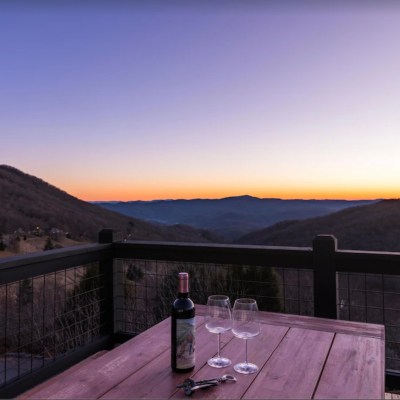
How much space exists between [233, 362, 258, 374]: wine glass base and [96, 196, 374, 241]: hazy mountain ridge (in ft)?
36.0

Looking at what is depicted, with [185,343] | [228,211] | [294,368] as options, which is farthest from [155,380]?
[228,211]

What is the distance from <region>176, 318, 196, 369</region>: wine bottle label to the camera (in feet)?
3.64

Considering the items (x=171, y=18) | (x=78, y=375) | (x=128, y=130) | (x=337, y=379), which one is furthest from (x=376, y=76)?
(x=78, y=375)

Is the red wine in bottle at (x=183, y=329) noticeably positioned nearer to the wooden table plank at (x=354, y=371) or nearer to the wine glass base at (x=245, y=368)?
the wine glass base at (x=245, y=368)

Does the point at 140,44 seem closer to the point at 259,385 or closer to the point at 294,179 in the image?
the point at 259,385

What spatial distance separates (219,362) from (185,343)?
0.16 meters

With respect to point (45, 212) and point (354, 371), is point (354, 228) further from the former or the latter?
point (354, 371)

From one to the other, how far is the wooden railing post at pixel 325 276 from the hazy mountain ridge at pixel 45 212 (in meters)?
11.2

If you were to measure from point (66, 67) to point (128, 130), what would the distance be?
194 cm

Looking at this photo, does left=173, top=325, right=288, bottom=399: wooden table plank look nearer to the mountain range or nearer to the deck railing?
the deck railing

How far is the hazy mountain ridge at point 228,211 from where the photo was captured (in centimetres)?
1289

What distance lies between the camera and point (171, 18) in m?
4.88

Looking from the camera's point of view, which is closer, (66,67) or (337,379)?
(337,379)

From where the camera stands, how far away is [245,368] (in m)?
1.16
